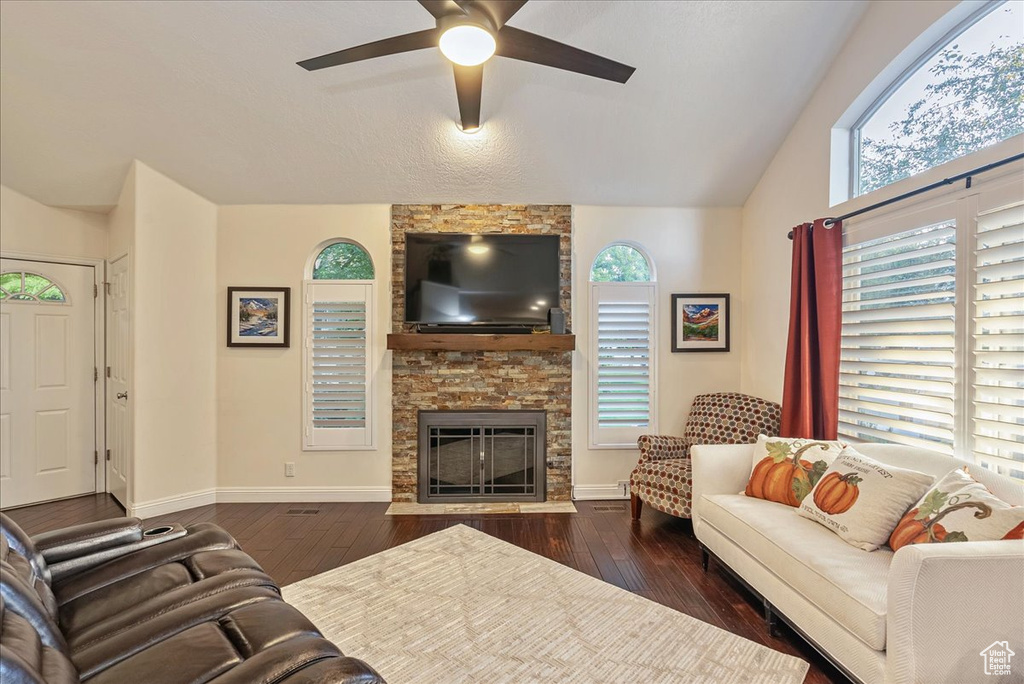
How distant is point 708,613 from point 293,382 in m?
3.56

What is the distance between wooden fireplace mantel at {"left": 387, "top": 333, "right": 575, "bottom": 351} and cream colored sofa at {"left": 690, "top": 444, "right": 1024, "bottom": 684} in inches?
77.5

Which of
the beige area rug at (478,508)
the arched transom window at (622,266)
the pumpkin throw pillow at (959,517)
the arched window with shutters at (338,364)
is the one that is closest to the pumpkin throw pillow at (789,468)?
the pumpkin throw pillow at (959,517)

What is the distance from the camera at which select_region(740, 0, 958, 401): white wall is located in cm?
268

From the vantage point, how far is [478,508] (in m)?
3.88

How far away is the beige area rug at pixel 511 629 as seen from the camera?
1921 mm

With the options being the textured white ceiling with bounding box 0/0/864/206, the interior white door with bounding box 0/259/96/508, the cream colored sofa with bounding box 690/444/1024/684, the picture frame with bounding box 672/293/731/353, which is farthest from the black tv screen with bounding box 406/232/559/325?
the interior white door with bounding box 0/259/96/508

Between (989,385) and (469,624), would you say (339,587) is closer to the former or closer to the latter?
(469,624)

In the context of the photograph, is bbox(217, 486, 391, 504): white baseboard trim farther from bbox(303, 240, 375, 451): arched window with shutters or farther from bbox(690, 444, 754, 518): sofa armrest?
bbox(690, 444, 754, 518): sofa armrest

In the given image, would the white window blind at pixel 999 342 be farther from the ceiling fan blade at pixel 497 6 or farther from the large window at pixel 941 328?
the ceiling fan blade at pixel 497 6

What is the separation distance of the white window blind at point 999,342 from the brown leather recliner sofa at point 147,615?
2719 millimetres

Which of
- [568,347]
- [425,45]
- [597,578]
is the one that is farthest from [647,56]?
[597,578]

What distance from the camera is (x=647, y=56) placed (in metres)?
3.05

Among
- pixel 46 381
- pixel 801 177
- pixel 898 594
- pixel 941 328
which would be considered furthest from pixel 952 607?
pixel 46 381

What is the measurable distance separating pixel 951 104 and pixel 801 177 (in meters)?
0.97
